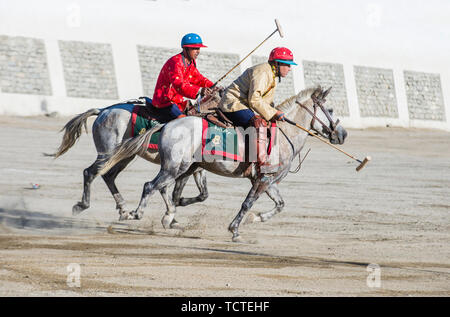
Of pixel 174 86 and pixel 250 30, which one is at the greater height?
pixel 250 30

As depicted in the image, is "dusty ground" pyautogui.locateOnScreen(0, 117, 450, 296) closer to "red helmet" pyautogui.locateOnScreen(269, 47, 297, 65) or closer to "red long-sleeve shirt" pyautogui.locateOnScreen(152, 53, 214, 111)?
"red long-sleeve shirt" pyautogui.locateOnScreen(152, 53, 214, 111)

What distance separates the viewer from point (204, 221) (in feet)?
42.2

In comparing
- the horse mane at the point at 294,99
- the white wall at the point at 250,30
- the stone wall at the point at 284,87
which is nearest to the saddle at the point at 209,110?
the horse mane at the point at 294,99

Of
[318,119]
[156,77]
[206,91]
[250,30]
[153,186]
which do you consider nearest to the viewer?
[153,186]

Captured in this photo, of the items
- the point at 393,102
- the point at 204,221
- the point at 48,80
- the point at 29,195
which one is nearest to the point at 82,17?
the point at 48,80

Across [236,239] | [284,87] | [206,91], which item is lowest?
[236,239]

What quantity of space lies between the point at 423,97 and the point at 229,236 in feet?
90.9

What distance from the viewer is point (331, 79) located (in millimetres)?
35438

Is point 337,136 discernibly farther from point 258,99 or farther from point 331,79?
point 331,79

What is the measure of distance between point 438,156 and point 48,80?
1435 centimetres

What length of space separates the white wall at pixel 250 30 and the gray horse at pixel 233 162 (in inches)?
765

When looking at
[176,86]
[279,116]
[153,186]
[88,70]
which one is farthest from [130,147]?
[88,70]
